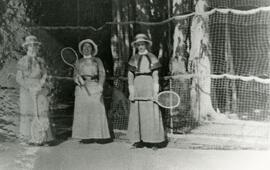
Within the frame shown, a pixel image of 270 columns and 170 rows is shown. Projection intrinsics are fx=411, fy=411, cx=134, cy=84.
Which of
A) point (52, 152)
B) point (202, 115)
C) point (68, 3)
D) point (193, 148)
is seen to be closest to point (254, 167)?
point (193, 148)

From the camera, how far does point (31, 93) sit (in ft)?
21.3

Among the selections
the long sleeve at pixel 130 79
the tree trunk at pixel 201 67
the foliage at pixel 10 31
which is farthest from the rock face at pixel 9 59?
the tree trunk at pixel 201 67

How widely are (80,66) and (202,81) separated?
7.00 feet

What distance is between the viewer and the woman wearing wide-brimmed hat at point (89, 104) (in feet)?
21.9

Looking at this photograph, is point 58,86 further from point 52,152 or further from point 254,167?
point 254,167

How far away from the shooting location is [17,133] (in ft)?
21.7

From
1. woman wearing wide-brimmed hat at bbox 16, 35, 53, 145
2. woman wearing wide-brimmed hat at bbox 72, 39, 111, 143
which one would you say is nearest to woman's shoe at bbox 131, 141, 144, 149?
woman wearing wide-brimmed hat at bbox 72, 39, 111, 143

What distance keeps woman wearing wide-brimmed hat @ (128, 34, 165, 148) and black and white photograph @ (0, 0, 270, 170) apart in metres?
0.02

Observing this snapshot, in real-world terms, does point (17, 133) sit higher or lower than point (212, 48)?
lower

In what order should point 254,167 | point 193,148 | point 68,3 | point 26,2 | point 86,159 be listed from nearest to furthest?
1. point 254,167
2. point 86,159
3. point 193,148
4. point 26,2
5. point 68,3

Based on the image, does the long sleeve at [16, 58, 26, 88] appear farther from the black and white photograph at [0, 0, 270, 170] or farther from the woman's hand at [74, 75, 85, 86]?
the woman's hand at [74, 75, 85, 86]

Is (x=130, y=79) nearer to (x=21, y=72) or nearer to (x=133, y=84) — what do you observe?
(x=133, y=84)

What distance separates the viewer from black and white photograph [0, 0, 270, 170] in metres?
6.36

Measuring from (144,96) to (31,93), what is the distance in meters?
1.79
